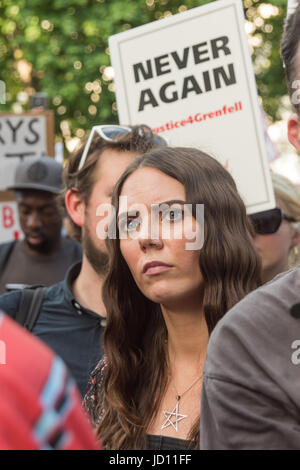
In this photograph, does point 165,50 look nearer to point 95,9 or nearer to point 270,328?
point 270,328

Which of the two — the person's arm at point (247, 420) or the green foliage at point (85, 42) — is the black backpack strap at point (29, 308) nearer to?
the person's arm at point (247, 420)

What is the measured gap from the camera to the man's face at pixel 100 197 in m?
2.99

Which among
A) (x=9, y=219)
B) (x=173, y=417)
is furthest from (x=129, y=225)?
(x=9, y=219)

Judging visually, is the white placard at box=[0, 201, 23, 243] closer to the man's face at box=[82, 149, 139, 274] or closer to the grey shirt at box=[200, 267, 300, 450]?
the man's face at box=[82, 149, 139, 274]

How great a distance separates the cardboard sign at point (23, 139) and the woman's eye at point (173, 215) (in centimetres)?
438

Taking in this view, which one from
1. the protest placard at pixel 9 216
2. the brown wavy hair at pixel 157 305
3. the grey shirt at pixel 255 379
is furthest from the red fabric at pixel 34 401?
the protest placard at pixel 9 216

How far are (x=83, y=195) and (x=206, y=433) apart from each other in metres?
1.97

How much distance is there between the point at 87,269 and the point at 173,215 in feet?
3.64

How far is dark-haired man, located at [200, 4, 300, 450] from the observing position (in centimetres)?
122

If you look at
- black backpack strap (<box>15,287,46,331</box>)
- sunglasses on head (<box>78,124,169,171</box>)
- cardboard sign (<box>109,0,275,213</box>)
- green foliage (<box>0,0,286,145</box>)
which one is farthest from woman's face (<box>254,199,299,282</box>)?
green foliage (<box>0,0,286,145</box>)

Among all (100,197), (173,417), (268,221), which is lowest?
(173,417)

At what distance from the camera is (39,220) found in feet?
16.2

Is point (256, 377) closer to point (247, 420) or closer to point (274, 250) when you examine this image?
point (247, 420)
